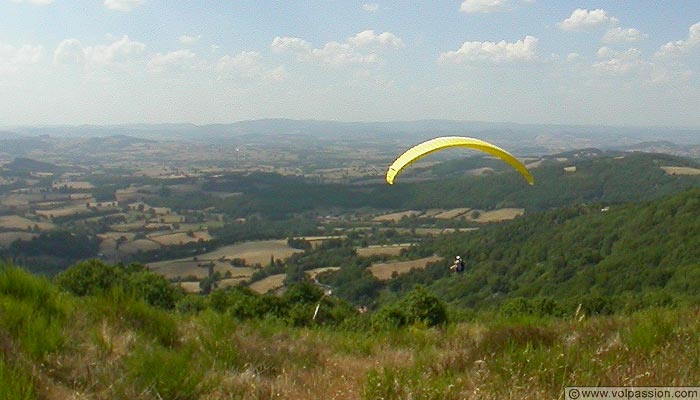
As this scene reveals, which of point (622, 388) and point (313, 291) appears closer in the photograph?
point (622, 388)

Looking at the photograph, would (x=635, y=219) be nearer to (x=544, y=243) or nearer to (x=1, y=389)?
(x=544, y=243)

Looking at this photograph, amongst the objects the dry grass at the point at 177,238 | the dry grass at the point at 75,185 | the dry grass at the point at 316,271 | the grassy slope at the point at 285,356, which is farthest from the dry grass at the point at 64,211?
the grassy slope at the point at 285,356

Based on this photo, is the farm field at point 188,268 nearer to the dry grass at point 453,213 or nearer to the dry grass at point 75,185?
the dry grass at point 453,213

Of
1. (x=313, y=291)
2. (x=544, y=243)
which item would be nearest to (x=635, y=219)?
(x=544, y=243)

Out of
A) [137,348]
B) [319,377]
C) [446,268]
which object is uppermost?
[137,348]

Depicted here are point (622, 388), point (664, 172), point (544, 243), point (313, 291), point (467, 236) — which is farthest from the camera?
point (664, 172)

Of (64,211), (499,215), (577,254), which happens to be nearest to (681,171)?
(499,215)
